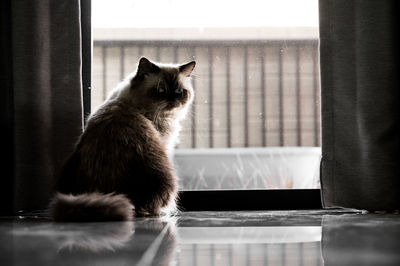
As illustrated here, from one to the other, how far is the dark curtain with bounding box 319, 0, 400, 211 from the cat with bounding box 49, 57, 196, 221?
1.83 feet

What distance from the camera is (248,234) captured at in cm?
101

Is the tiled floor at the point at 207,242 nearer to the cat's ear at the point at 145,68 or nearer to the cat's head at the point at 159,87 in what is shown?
the cat's head at the point at 159,87

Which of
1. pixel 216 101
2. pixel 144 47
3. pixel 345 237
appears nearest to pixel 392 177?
pixel 345 237

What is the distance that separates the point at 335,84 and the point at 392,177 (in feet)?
1.13

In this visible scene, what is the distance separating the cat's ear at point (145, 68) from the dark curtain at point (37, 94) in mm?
225

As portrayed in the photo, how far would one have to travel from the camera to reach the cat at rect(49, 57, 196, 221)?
119cm

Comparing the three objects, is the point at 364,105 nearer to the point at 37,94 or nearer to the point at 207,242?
the point at 207,242

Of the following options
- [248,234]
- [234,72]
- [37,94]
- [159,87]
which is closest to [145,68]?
[159,87]

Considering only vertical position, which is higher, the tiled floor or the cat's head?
the cat's head

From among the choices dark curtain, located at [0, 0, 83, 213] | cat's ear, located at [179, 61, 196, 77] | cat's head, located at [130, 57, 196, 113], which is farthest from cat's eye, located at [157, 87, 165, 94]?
dark curtain, located at [0, 0, 83, 213]

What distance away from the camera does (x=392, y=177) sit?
141 centimetres

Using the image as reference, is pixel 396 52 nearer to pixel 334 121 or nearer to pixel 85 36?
pixel 334 121

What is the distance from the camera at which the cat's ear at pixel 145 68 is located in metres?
1.47

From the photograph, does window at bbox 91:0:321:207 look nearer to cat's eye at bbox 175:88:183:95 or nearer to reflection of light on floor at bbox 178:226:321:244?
cat's eye at bbox 175:88:183:95
